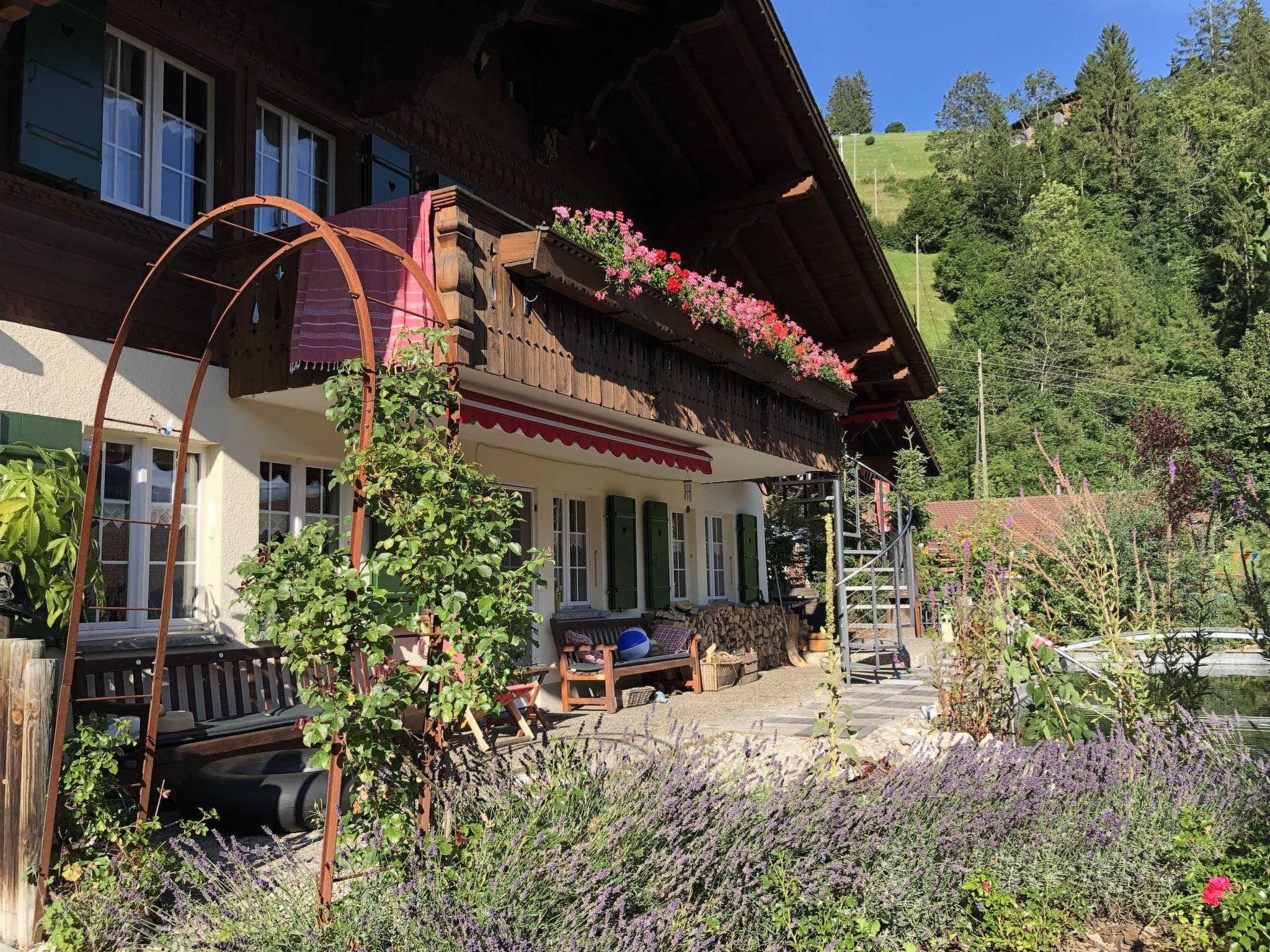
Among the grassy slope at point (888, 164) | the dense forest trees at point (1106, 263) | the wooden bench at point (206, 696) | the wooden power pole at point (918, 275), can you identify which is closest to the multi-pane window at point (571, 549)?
the wooden bench at point (206, 696)

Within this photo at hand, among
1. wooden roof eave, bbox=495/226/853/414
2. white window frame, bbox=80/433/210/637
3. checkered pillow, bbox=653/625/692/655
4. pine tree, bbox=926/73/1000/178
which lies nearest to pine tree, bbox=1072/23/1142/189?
pine tree, bbox=926/73/1000/178

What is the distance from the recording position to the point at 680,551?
1355cm

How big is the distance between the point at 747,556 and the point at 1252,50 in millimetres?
66663

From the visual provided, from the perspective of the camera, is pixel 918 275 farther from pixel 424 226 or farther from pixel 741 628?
pixel 424 226

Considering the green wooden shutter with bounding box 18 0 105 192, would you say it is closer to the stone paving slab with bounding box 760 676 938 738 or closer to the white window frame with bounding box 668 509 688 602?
the stone paving slab with bounding box 760 676 938 738

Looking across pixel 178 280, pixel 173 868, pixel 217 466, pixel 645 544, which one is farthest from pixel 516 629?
pixel 645 544

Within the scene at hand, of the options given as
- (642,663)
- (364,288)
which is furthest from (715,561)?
(364,288)

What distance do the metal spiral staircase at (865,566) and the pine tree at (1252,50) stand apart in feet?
193

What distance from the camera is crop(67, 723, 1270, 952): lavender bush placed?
9.75 feet

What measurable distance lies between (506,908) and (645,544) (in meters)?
9.09

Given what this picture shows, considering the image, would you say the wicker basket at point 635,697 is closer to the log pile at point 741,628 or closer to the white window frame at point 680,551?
the log pile at point 741,628

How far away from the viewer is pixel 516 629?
3.42 meters

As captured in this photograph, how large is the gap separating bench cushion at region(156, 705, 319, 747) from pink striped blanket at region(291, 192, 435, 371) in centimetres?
209

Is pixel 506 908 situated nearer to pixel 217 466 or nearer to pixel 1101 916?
pixel 1101 916
